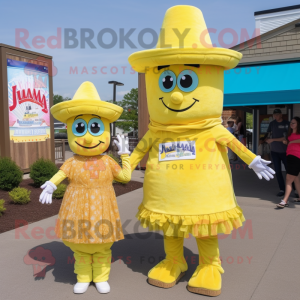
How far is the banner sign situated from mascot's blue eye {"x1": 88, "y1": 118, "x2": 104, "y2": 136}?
680 centimetres

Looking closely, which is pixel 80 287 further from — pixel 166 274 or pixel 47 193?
pixel 47 193

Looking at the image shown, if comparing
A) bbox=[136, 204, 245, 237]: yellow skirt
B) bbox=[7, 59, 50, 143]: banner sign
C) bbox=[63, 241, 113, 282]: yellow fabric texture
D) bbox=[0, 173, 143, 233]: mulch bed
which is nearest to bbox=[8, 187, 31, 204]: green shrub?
bbox=[0, 173, 143, 233]: mulch bed

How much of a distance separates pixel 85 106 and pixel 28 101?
Result: 728 cm

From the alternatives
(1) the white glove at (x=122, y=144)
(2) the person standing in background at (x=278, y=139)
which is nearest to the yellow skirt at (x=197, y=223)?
(1) the white glove at (x=122, y=144)

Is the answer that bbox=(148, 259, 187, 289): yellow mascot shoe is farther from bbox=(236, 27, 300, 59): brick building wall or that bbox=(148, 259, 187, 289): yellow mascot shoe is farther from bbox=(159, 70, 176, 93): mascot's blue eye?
bbox=(236, 27, 300, 59): brick building wall

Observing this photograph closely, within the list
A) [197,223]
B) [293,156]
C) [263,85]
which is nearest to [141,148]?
[197,223]

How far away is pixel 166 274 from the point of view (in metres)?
3.51

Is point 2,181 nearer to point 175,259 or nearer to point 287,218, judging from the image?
point 175,259

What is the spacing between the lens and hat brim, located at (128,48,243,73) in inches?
125

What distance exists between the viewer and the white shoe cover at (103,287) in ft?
10.9

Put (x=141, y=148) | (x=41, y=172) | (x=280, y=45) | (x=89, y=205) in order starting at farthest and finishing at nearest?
(x=280, y=45) → (x=41, y=172) → (x=141, y=148) → (x=89, y=205)

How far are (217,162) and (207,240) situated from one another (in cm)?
81

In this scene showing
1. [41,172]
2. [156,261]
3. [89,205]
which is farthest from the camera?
[41,172]

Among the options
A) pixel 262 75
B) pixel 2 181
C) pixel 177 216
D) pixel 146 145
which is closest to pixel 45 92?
pixel 2 181
